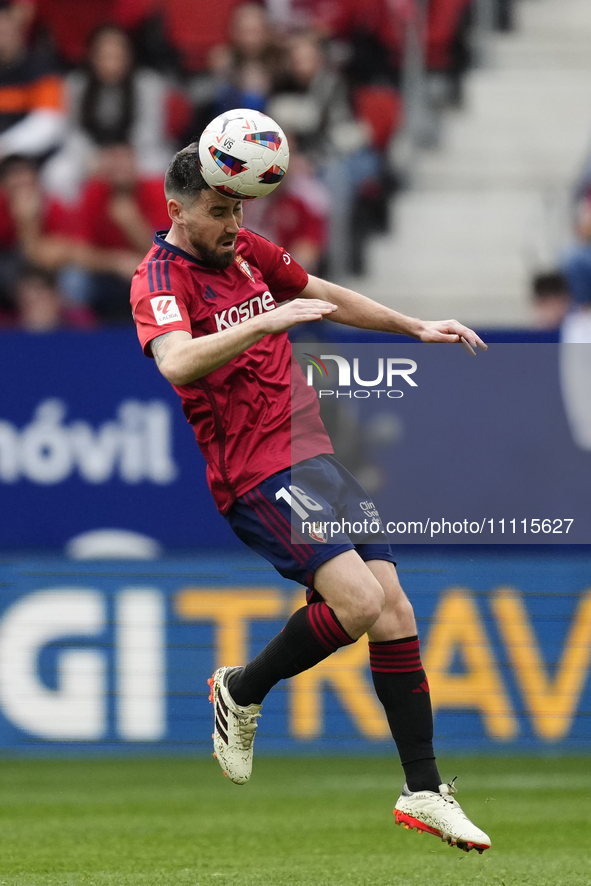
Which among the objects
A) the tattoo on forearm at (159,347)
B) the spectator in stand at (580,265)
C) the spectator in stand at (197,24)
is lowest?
the spectator in stand at (580,265)

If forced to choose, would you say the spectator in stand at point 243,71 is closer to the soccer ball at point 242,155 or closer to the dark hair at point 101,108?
the dark hair at point 101,108

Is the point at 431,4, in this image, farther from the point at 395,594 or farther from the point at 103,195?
the point at 395,594

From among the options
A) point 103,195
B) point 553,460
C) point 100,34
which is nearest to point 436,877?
point 553,460

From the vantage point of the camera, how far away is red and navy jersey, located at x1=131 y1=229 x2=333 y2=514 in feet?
16.4

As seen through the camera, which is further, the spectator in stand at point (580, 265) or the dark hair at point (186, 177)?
the spectator in stand at point (580, 265)

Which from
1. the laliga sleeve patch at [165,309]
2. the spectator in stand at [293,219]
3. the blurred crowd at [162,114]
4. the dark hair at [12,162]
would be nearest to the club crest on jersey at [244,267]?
the laliga sleeve patch at [165,309]

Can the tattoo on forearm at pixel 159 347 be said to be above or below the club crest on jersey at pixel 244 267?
below

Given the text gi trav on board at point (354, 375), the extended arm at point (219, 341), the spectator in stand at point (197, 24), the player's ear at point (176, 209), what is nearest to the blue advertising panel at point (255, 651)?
the text gi trav on board at point (354, 375)

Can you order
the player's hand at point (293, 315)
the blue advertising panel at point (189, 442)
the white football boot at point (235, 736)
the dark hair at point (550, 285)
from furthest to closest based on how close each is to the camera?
the dark hair at point (550, 285)
the blue advertising panel at point (189, 442)
the white football boot at point (235, 736)
the player's hand at point (293, 315)

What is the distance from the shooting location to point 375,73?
39.6ft

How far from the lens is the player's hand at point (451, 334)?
5039 mm

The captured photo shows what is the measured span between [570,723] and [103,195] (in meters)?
5.06

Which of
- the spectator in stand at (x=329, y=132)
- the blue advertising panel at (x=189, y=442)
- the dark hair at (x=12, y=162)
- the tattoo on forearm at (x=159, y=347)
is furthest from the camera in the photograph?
the spectator in stand at (x=329, y=132)

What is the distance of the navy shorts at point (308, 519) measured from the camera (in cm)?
496
